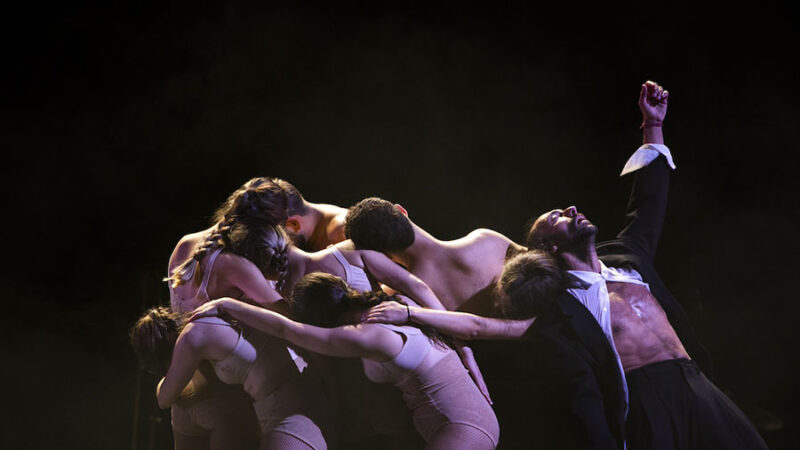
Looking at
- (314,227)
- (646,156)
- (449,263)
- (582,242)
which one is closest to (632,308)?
(582,242)

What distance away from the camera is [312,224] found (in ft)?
10.9

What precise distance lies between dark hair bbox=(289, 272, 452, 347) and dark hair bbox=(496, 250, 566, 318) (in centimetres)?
58

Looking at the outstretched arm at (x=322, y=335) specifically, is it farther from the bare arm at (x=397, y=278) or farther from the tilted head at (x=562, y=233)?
the tilted head at (x=562, y=233)

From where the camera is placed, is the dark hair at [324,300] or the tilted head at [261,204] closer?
the dark hair at [324,300]

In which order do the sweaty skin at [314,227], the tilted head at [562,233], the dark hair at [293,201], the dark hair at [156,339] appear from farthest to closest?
the sweaty skin at [314,227]
the dark hair at [293,201]
the tilted head at [562,233]
the dark hair at [156,339]

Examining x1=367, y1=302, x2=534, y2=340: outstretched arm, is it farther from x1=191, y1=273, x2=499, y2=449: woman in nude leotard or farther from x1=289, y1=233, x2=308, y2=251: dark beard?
x1=289, y1=233, x2=308, y2=251: dark beard

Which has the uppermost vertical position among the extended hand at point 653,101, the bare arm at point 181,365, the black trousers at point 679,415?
the extended hand at point 653,101

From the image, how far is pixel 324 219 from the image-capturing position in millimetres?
3318

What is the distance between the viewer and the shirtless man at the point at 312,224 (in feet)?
10.5

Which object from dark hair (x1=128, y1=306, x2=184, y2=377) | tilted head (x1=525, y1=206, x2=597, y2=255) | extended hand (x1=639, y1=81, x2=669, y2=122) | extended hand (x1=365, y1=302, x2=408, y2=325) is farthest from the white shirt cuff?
dark hair (x1=128, y1=306, x2=184, y2=377)

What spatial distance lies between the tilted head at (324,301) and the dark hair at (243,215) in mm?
397

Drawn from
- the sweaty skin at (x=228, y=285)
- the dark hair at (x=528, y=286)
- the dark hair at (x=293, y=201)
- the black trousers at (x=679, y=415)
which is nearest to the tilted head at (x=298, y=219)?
the dark hair at (x=293, y=201)

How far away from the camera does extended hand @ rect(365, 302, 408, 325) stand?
8.49ft

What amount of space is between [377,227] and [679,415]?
56.9 inches
